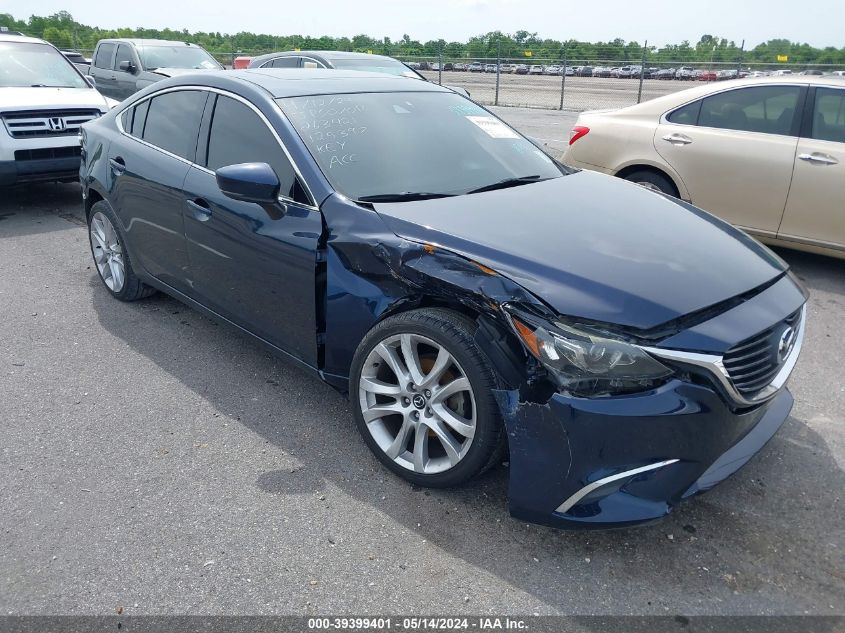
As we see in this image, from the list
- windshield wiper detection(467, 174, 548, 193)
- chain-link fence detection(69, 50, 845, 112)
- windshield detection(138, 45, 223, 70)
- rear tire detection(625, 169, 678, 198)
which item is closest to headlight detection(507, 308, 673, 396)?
windshield wiper detection(467, 174, 548, 193)

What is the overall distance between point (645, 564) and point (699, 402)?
26.0 inches

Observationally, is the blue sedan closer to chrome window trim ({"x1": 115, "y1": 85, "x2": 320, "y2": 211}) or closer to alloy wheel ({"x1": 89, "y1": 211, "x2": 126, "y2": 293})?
chrome window trim ({"x1": 115, "y1": 85, "x2": 320, "y2": 211})

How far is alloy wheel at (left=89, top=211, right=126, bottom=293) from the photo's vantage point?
486 centimetres

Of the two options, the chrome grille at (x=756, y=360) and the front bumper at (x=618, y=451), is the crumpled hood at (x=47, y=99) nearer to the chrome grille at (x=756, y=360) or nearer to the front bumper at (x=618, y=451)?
the front bumper at (x=618, y=451)

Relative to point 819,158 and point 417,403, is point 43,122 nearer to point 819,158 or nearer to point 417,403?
point 417,403

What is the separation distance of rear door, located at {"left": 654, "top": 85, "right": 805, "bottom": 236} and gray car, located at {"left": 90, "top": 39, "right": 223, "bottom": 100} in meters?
9.57

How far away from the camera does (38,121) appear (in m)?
7.33

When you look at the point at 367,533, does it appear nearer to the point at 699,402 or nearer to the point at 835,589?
the point at 699,402

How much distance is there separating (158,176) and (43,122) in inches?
166

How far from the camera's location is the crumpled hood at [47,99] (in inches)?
288

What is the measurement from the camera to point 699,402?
2.37 meters

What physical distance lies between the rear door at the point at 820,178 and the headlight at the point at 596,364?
12.7ft

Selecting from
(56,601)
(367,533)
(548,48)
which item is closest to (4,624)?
(56,601)

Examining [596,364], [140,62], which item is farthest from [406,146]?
[140,62]
